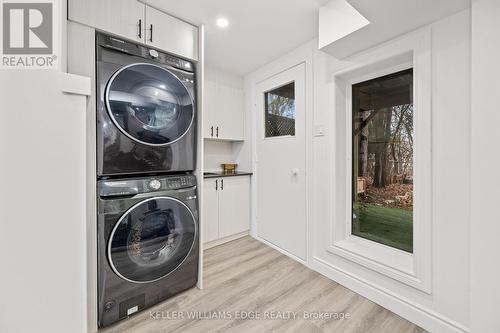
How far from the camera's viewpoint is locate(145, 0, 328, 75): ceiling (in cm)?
157

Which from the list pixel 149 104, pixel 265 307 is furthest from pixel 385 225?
pixel 149 104

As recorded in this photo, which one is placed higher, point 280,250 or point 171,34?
point 171,34

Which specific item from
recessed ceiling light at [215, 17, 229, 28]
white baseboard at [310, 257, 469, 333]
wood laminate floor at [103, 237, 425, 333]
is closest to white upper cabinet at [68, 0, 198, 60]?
recessed ceiling light at [215, 17, 229, 28]

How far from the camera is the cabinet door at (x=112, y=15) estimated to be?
4.10 feet

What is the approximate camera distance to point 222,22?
70.3 inches

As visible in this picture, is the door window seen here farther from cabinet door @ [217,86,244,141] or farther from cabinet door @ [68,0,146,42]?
cabinet door @ [68,0,146,42]

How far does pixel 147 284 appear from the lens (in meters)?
1.45

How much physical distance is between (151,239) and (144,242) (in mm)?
47

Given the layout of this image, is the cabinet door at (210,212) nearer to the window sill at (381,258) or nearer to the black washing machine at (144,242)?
the black washing machine at (144,242)

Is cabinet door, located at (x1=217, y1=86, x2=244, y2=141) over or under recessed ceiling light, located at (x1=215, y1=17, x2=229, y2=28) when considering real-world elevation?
under

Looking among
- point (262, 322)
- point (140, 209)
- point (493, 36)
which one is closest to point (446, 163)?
point (493, 36)

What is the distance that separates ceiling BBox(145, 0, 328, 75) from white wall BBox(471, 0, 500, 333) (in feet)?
3.23

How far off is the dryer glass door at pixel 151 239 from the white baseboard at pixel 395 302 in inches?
51.8

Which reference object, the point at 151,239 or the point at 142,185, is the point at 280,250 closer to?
the point at 151,239
